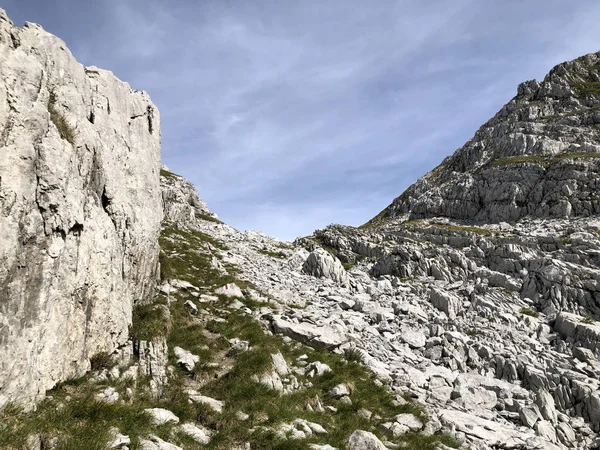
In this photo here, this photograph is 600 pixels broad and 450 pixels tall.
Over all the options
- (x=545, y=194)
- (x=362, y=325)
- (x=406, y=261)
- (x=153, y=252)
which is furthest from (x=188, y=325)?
(x=545, y=194)

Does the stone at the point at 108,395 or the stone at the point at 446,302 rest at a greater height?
the stone at the point at 446,302

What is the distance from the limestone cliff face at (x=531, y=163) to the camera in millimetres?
81062

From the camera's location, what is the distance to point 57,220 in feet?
27.8

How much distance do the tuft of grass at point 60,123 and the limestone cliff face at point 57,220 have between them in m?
0.04

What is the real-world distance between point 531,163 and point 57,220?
106 meters

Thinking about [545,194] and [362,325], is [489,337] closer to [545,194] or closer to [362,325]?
[362,325]

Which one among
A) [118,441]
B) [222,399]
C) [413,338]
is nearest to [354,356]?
[413,338]

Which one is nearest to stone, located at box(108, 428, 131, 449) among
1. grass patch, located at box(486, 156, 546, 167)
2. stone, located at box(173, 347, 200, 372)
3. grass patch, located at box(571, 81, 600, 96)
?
stone, located at box(173, 347, 200, 372)

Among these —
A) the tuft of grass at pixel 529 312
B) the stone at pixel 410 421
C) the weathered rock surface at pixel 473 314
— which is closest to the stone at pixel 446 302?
the weathered rock surface at pixel 473 314

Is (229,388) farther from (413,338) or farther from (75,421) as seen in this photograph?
(413,338)

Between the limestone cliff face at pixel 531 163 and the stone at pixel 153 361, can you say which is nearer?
the stone at pixel 153 361

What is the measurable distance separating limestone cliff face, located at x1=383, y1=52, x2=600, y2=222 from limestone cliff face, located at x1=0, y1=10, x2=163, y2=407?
295 feet

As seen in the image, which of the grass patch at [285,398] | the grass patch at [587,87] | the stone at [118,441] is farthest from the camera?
the grass patch at [587,87]

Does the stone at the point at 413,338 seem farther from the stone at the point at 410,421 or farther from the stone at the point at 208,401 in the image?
the stone at the point at 208,401
